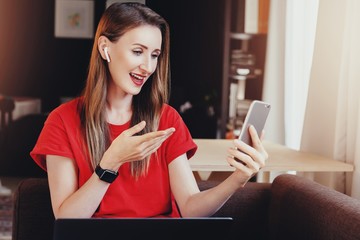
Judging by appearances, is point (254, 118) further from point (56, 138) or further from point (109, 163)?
point (56, 138)

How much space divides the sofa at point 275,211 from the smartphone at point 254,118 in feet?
1.10

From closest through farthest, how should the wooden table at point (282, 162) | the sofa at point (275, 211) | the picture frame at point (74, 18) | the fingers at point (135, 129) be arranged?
1. the fingers at point (135, 129)
2. the sofa at point (275, 211)
3. the wooden table at point (282, 162)
4. the picture frame at point (74, 18)

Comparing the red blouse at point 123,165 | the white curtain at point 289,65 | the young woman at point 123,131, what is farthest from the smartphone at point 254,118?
the white curtain at point 289,65

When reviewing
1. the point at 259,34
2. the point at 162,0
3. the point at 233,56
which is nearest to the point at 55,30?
the point at 162,0

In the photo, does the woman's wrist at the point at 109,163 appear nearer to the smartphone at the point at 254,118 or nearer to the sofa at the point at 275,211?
the smartphone at the point at 254,118

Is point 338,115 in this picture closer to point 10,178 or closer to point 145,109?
point 145,109

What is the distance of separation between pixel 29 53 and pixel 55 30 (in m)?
0.43

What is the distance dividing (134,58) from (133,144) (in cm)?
34

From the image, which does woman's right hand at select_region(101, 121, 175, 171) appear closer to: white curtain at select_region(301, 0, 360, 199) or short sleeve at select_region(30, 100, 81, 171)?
short sleeve at select_region(30, 100, 81, 171)

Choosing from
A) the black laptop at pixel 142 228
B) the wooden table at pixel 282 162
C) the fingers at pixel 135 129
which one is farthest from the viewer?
the wooden table at pixel 282 162

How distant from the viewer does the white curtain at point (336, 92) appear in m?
2.24

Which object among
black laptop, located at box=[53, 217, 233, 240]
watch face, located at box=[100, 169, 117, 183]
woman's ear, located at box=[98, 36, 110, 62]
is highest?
woman's ear, located at box=[98, 36, 110, 62]

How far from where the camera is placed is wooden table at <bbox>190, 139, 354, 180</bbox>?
2.23m

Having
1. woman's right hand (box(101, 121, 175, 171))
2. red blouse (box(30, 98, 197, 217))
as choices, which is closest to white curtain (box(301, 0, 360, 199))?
red blouse (box(30, 98, 197, 217))
